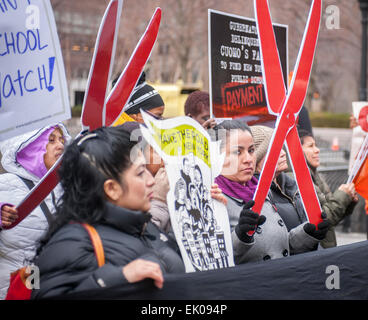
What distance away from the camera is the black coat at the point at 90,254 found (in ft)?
6.49

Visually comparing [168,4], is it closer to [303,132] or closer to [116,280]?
[303,132]

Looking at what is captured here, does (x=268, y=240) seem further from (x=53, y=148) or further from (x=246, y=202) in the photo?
(x=53, y=148)

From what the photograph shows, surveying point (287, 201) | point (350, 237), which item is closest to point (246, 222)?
point (287, 201)

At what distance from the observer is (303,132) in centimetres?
456

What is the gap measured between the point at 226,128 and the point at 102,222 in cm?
125

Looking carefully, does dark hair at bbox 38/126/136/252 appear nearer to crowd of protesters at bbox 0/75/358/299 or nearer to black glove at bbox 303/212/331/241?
crowd of protesters at bbox 0/75/358/299

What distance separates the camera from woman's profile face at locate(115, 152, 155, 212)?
2168 mm

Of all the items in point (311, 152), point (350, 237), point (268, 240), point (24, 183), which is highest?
point (24, 183)

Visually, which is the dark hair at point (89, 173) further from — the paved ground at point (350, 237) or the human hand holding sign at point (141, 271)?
the paved ground at point (350, 237)

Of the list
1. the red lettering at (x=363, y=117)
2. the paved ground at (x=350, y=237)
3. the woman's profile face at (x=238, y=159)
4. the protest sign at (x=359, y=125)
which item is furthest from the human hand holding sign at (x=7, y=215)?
the paved ground at (x=350, y=237)

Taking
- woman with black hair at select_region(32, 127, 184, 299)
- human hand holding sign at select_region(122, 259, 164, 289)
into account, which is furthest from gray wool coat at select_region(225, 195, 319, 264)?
human hand holding sign at select_region(122, 259, 164, 289)

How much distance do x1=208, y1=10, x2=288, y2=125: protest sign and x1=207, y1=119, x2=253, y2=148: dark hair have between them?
92 millimetres

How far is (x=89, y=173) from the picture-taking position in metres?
Answer: 2.13

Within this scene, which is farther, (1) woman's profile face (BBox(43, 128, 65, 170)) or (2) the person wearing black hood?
(2) the person wearing black hood
